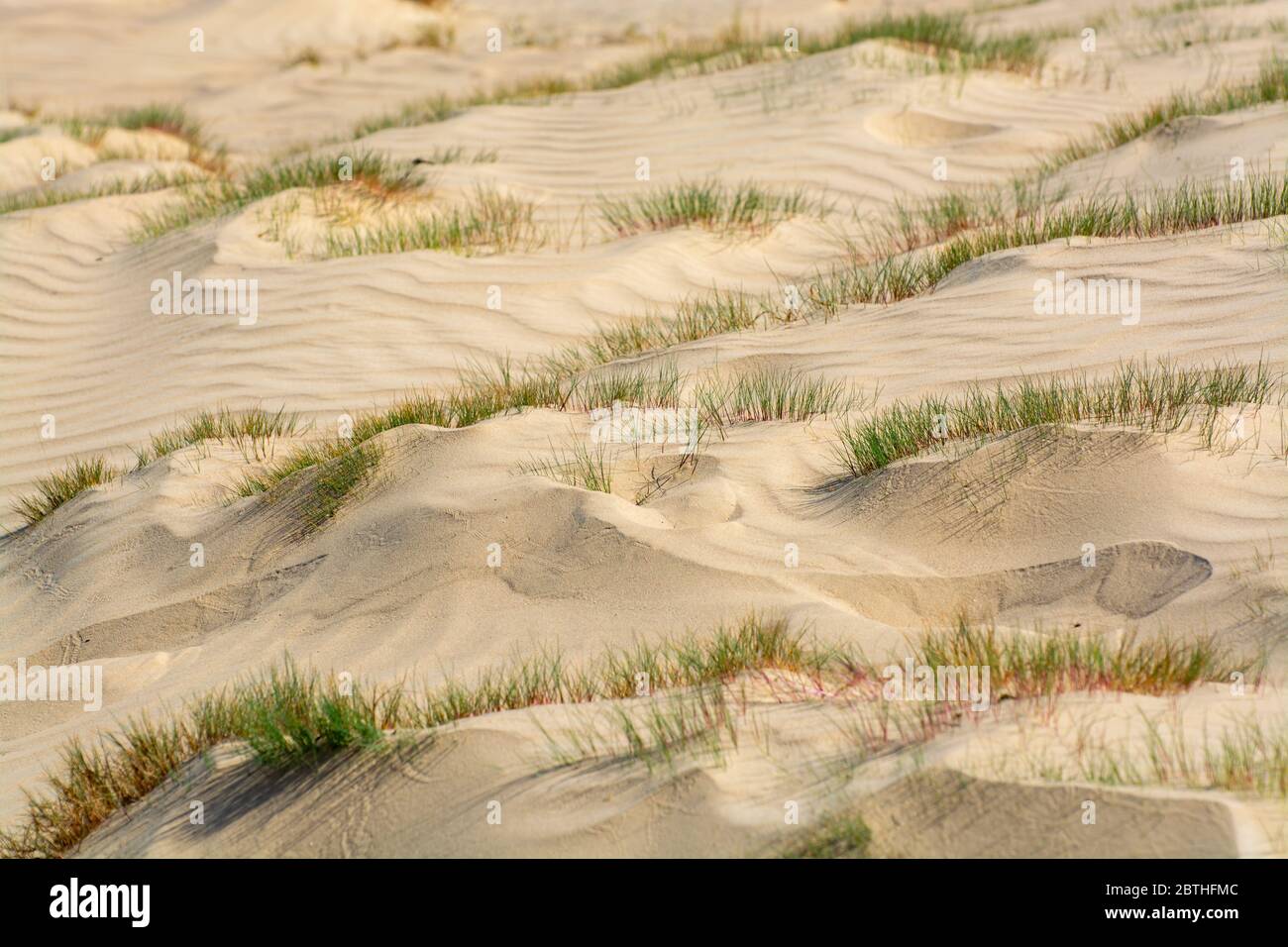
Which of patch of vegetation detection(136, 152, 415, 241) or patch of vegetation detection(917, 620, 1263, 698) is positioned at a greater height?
patch of vegetation detection(136, 152, 415, 241)

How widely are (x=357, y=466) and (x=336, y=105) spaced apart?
10.1m

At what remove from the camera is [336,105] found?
13734 millimetres

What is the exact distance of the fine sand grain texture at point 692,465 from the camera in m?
2.74

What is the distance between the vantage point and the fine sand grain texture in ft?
8.98

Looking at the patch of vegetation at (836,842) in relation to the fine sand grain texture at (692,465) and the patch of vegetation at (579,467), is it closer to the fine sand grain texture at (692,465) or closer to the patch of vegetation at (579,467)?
the fine sand grain texture at (692,465)

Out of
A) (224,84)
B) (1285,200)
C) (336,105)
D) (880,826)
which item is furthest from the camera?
(224,84)

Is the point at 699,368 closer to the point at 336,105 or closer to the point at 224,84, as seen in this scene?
the point at 336,105

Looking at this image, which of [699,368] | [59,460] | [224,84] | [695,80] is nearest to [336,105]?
[224,84]

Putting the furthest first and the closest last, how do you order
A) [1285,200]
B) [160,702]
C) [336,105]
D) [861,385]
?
[336,105] → [1285,200] → [861,385] → [160,702]

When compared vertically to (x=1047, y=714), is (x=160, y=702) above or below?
below

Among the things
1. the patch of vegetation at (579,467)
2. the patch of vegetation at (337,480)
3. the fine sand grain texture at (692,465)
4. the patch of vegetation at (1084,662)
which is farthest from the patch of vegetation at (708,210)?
the patch of vegetation at (1084,662)

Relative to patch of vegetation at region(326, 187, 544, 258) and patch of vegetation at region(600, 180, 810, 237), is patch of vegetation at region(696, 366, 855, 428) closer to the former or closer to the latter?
patch of vegetation at region(600, 180, 810, 237)

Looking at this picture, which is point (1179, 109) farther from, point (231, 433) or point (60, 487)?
point (60, 487)

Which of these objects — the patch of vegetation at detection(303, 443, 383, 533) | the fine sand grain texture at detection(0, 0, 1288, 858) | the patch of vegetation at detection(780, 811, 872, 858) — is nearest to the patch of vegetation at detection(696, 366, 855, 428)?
the fine sand grain texture at detection(0, 0, 1288, 858)
